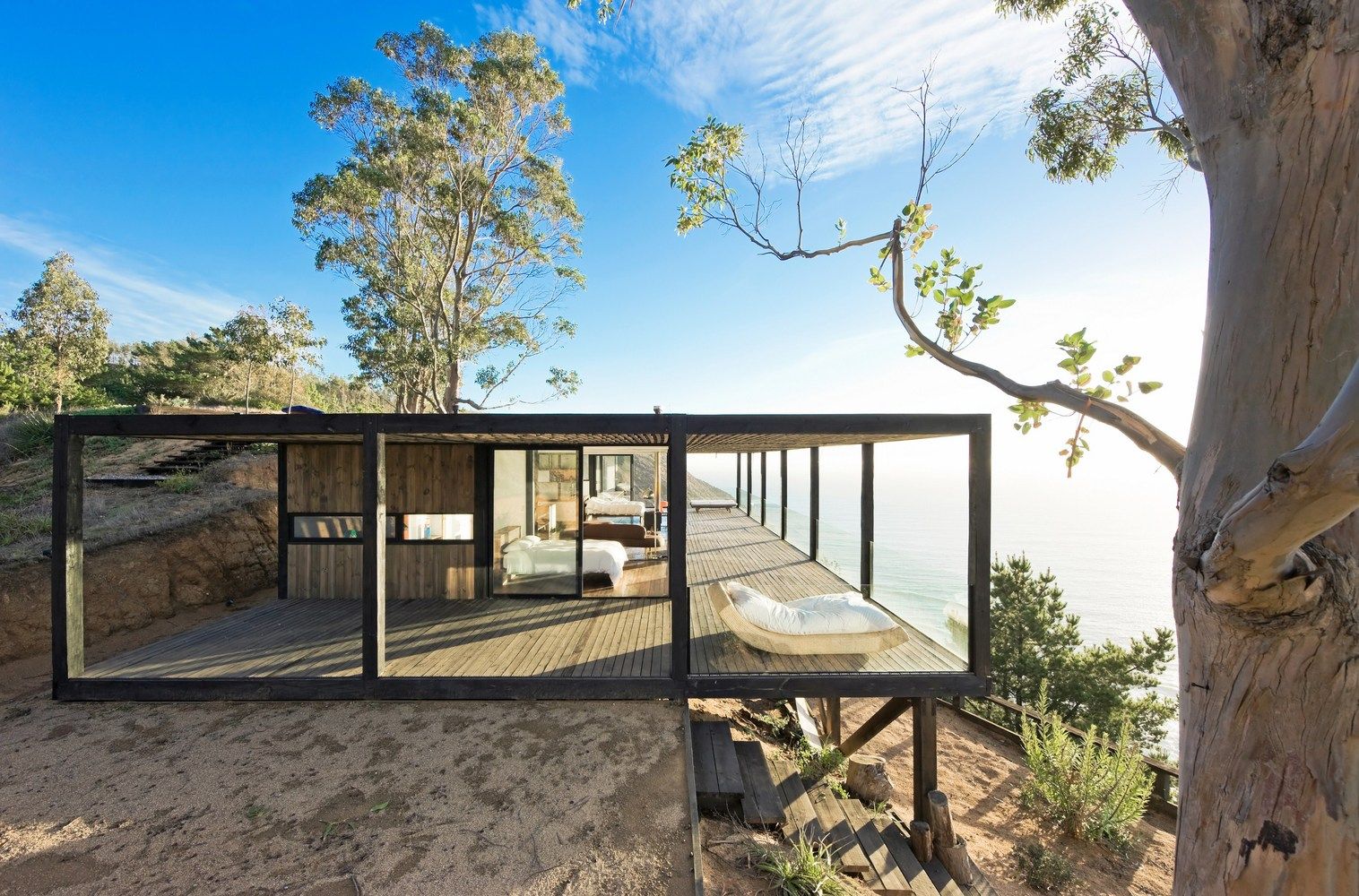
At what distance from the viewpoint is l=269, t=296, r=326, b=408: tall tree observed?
20.1m

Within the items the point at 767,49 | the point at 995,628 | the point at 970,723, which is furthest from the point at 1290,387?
the point at 995,628

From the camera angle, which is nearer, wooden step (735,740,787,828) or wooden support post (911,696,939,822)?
wooden step (735,740,787,828)

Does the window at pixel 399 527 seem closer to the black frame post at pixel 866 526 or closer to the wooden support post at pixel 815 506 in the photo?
the black frame post at pixel 866 526

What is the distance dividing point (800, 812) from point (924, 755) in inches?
73.2

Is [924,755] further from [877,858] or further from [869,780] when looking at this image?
[877,858]

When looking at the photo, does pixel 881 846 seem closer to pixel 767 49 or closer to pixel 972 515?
pixel 972 515

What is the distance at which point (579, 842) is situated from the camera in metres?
3.04

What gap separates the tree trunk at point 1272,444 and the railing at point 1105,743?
11.9 ft

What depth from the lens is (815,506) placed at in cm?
976

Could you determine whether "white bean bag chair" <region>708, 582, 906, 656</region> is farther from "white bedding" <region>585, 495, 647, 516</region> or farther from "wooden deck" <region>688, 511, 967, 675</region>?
"white bedding" <region>585, 495, 647, 516</region>

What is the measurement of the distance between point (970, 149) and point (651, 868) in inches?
218

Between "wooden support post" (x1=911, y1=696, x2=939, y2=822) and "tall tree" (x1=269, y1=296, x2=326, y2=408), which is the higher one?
"tall tree" (x1=269, y1=296, x2=326, y2=408)

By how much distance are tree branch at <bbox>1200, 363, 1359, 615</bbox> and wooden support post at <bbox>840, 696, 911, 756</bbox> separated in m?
4.87

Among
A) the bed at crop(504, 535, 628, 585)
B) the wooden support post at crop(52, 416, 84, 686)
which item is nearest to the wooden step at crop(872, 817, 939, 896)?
the bed at crop(504, 535, 628, 585)
